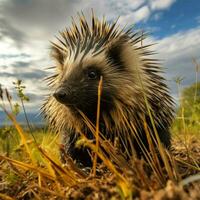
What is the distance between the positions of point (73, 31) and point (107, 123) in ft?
4.74

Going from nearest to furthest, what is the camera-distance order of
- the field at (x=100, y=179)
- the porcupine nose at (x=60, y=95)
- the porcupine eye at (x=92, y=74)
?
the field at (x=100, y=179), the porcupine nose at (x=60, y=95), the porcupine eye at (x=92, y=74)

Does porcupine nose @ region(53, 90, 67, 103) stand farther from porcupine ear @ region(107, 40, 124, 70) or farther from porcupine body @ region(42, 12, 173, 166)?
porcupine ear @ region(107, 40, 124, 70)

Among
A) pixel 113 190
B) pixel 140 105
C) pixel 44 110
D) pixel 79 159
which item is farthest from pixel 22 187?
pixel 44 110

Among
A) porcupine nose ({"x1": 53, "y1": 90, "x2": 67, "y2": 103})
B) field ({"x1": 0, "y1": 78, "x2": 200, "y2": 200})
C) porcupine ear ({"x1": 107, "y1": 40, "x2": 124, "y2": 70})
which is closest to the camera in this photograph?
field ({"x1": 0, "y1": 78, "x2": 200, "y2": 200})

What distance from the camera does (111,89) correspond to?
5078 mm

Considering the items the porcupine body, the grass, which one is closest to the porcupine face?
the porcupine body

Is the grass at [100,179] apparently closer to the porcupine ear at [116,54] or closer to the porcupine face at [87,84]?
the porcupine face at [87,84]

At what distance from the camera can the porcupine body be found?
4.82 meters

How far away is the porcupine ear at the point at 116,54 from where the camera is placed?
5082mm

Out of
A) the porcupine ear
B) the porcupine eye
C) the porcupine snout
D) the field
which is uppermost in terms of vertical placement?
the porcupine ear

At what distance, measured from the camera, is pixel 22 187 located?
332 centimetres

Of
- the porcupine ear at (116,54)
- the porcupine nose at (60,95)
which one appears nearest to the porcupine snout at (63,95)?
the porcupine nose at (60,95)

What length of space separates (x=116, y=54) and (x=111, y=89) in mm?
472

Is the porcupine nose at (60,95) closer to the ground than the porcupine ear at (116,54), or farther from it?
closer to the ground
